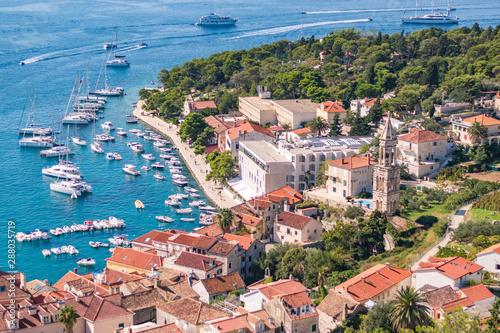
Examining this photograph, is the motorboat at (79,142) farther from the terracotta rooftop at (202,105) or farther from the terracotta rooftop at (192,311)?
the terracotta rooftop at (192,311)

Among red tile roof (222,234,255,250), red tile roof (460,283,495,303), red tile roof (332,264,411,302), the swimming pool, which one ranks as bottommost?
red tile roof (222,234,255,250)

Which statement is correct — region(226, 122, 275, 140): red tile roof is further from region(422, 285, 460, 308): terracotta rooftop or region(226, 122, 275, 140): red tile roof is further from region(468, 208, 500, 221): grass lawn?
region(422, 285, 460, 308): terracotta rooftop

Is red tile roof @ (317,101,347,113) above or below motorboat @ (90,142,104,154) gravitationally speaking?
above

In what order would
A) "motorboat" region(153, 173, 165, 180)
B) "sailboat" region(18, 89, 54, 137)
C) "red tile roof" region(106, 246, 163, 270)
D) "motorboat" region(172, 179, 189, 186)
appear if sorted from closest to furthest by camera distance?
"red tile roof" region(106, 246, 163, 270), "motorboat" region(172, 179, 189, 186), "motorboat" region(153, 173, 165, 180), "sailboat" region(18, 89, 54, 137)

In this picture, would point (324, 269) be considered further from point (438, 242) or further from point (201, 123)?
point (201, 123)

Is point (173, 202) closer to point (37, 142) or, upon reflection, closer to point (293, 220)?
point (293, 220)

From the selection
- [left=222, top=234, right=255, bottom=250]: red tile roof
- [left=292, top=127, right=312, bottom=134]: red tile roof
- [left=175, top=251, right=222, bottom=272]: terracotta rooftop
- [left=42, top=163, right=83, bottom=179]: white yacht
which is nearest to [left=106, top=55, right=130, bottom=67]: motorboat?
[left=42, top=163, right=83, bottom=179]: white yacht

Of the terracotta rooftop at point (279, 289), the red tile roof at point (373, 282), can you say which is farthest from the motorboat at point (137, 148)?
the red tile roof at point (373, 282)

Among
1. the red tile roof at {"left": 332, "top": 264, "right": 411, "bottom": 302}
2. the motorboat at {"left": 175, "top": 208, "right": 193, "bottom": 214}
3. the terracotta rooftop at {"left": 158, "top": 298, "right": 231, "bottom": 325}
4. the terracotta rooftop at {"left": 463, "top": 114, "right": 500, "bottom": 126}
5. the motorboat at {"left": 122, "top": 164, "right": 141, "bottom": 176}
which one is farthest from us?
the motorboat at {"left": 122, "top": 164, "right": 141, "bottom": 176}
